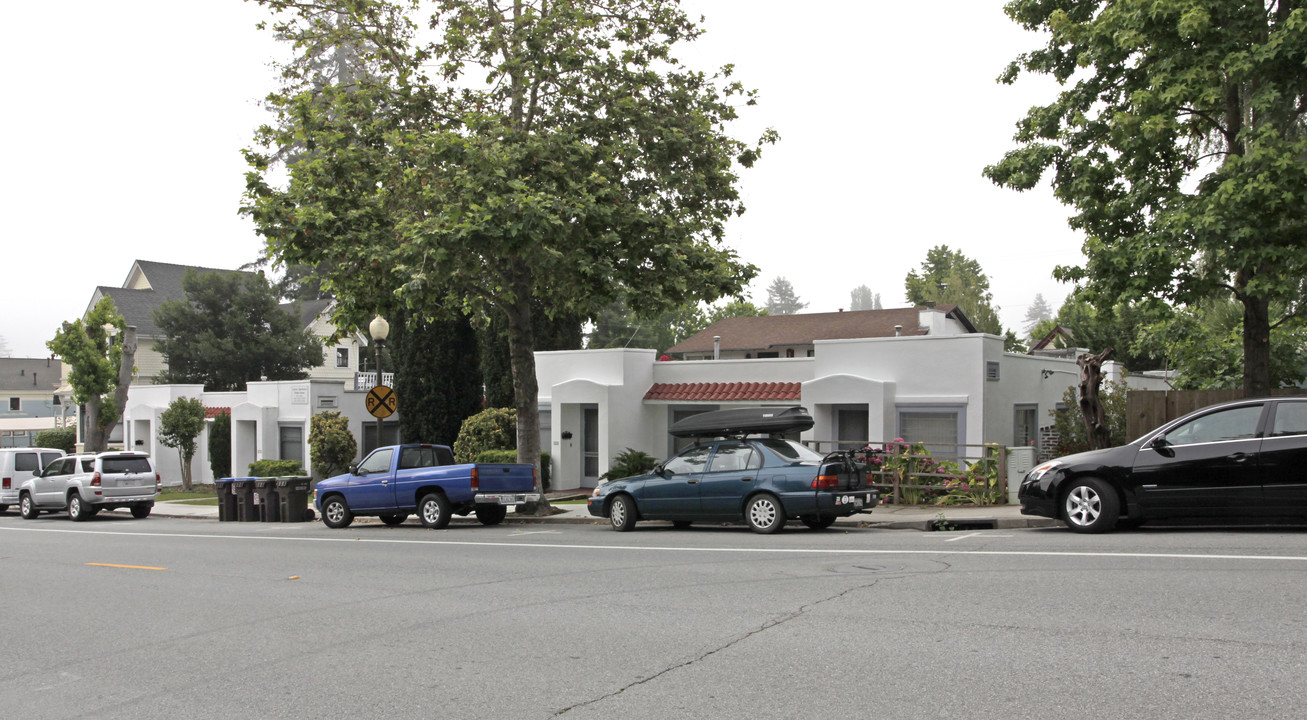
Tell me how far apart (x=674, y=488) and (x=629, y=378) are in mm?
9340

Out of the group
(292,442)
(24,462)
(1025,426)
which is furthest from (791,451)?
(24,462)

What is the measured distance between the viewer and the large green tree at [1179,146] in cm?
1368

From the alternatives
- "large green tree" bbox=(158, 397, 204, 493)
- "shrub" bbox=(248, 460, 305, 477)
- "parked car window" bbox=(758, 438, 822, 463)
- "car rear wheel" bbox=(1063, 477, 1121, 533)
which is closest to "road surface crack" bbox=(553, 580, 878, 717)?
"car rear wheel" bbox=(1063, 477, 1121, 533)

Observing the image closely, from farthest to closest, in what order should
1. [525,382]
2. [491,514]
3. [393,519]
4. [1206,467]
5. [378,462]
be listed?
1. [393,519]
2. [525,382]
3. [378,462]
4. [491,514]
5. [1206,467]

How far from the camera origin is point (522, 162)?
1731 centimetres

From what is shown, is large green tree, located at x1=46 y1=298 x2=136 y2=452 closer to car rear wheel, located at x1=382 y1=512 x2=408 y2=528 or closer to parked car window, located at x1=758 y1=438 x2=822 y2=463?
car rear wheel, located at x1=382 y1=512 x2=408 y2=528

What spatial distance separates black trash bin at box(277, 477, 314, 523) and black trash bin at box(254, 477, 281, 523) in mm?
344

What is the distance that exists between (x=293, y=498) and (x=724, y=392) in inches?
408

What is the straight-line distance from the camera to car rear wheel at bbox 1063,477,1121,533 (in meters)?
12.3

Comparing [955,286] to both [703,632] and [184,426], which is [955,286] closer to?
[184,426]

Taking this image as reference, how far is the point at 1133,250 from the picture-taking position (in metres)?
14.7

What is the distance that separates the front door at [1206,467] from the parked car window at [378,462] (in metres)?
13.4

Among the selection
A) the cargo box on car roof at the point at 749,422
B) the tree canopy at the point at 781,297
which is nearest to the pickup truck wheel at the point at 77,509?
the cargo box on car roof at the point at 749,422

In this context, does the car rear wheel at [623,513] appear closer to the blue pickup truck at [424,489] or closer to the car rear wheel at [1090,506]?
the blue pickup truck at [424,489]
